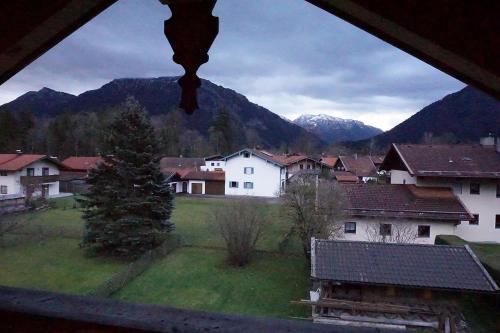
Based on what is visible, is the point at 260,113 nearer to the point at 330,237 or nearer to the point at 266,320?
the point at 266,320

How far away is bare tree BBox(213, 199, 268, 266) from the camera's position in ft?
50.9

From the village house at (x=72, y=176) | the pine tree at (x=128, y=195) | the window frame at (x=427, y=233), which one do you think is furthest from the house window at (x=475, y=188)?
the village house at (x=72, y=176)

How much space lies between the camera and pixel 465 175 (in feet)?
33.1

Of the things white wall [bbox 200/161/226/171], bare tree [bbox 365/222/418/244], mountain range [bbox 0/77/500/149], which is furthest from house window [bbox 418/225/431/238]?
white wall [bbox 200/161/226/171]

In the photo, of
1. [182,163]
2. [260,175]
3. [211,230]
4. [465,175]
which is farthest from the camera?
[182,163]

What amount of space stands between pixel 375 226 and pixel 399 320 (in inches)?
259

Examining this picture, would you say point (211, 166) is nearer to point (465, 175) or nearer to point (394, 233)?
point (394, 233)

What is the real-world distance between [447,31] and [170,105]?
4.73ft

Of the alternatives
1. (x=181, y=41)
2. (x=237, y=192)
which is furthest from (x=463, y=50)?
(x=237, y=192)

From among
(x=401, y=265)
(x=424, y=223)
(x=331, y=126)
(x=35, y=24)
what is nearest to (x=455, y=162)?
(x=401, y=265)

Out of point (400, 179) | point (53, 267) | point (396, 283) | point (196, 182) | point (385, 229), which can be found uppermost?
point (400, 179)

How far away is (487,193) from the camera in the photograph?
15.2 metres

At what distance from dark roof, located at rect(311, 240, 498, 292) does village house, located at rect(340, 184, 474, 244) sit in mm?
4425

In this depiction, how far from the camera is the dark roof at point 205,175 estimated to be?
35.9 meters
